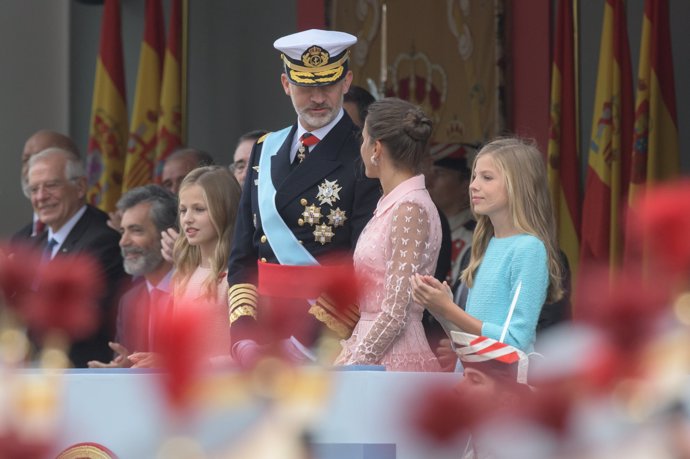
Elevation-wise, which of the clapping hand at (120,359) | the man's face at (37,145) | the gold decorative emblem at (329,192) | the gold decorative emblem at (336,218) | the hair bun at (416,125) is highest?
the hair bun at (416,125)

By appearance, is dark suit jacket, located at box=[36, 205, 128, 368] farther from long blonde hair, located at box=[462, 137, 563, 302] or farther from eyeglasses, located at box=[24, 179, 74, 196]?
long blonde hair, located at box=[462, 137, 563, 302]

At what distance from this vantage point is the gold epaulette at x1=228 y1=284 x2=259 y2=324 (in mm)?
2996

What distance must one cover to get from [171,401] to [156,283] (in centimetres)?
388

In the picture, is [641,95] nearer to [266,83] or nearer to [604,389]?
[266,83]

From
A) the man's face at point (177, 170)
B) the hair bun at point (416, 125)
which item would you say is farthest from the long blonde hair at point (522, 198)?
the man's face at point (177, 170)

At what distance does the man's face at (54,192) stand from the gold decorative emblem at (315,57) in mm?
1933

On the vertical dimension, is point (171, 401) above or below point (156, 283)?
above

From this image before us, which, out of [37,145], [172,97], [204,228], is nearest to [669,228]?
[204,228]

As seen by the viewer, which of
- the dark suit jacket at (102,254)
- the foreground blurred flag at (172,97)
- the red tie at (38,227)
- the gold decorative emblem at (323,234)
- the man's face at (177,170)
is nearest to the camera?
the gold decorative emblem at (323,234)

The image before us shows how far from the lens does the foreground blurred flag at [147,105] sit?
21.0 feet

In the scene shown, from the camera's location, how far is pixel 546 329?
8.64ft

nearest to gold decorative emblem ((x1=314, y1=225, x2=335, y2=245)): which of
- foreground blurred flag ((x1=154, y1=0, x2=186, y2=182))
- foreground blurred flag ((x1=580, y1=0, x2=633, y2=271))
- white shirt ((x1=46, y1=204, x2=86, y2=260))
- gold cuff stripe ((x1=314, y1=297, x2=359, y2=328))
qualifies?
white shirt ((x1=46, y1=204, x2=86, y2=260))

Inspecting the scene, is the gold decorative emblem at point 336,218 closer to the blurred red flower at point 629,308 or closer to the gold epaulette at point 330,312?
the gold epaulette at point 330,312

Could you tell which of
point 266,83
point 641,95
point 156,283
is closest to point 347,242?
point 156,283
